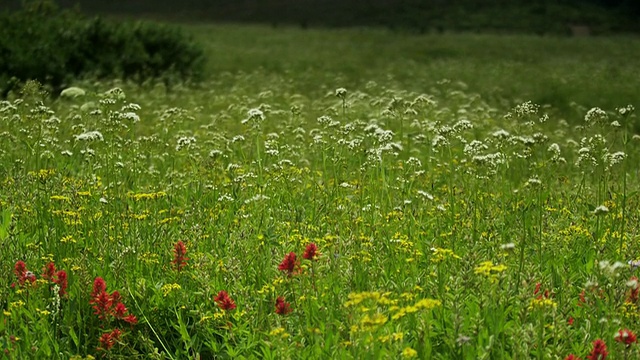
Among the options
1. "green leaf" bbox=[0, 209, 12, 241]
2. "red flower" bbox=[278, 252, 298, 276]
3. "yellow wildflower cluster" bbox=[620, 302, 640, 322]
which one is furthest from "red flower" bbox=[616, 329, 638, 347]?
"green leaf" bbox=[0, 209, 12, 241]

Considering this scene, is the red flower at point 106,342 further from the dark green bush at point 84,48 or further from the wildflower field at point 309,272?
the dark green bush at point 84,48

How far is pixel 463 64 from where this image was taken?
89.4ft

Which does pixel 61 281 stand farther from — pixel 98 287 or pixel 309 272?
pixel 309 272

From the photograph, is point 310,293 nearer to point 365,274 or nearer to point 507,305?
point 365,274

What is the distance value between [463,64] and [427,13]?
1661 inches

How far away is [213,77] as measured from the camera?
2286 cm

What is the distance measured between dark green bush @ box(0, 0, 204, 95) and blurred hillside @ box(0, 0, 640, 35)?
20.5 meters

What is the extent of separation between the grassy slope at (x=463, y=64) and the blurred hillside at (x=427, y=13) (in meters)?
11.9

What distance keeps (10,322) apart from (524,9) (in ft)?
210

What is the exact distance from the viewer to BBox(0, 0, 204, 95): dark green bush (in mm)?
18469

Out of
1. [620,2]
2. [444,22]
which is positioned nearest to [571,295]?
[444,22]

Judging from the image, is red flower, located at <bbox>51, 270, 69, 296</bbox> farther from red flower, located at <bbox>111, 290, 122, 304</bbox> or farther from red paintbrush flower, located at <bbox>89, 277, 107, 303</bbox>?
red flower, located at <bbox>111, 290, 122, 304</bbox>

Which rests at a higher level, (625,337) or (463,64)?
(625,337)

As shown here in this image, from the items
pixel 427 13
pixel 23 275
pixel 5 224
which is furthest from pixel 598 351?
pixel 427 13
